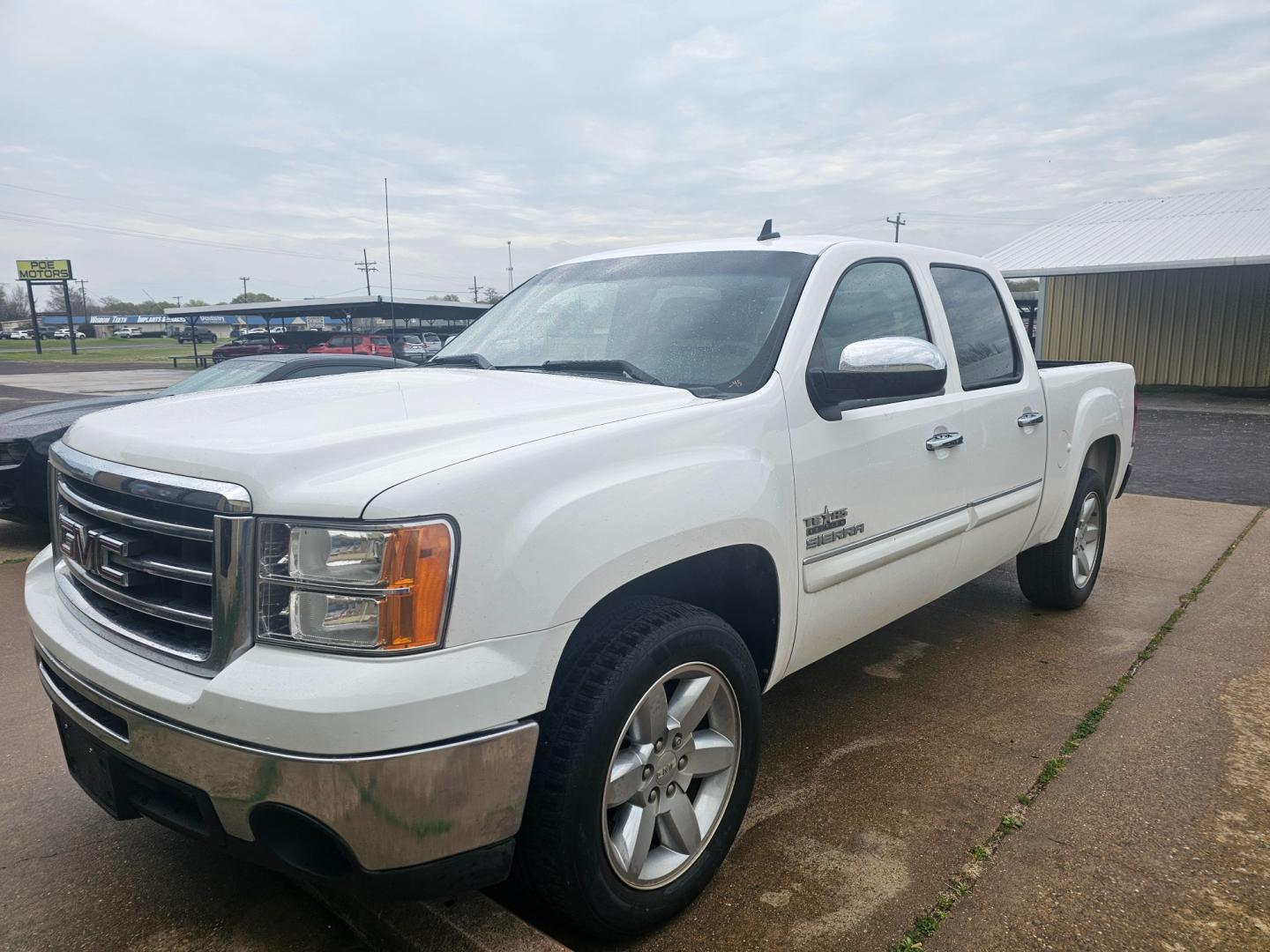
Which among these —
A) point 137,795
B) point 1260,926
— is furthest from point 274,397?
point 1260,926

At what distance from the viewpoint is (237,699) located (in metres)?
1.85

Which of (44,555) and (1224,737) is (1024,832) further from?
(44,555)

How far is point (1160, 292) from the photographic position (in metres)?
20.1

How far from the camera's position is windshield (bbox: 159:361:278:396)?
705cm

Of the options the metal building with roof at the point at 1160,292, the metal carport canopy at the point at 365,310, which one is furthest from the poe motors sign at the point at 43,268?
the metal building with roof at the point at 1160,292

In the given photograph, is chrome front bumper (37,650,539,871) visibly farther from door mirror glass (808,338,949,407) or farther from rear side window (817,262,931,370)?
rear side window (817,262,931,370)

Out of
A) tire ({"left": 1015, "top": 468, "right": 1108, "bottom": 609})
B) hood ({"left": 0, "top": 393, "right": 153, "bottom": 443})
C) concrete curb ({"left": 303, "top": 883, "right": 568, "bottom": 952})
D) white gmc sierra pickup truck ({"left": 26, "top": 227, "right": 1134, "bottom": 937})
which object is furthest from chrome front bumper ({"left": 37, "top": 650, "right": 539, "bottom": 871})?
hood ({"left": 0, "top": 393, "right": 153, "bottom": 443})

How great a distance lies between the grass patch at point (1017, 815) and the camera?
2375mm

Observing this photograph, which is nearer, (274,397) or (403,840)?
(403,840)

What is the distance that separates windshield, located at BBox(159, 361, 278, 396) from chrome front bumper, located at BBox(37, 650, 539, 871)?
215 inches

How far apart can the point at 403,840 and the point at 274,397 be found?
138 cm

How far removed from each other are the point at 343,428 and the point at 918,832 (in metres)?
2.03

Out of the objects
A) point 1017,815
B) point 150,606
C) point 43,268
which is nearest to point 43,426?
point 150,606

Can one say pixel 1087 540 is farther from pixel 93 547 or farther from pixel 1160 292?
pixel 1160 292
